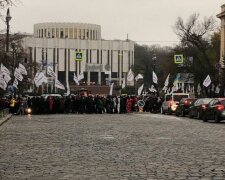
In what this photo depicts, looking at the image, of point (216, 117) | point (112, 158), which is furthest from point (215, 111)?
point (112, 158)

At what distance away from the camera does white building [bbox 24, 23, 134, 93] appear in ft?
456

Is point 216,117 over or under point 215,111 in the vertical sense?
under

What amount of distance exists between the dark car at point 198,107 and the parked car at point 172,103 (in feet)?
24.4

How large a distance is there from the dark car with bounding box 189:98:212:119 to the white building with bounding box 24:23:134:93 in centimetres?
9125

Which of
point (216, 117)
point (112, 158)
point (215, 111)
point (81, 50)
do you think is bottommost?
point (112, 158)

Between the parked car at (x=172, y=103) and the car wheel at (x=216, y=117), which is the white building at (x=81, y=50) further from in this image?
the car wheel at (x=216, y=117)

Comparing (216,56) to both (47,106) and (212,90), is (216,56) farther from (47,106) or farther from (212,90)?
(47,106)

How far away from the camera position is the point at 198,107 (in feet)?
129

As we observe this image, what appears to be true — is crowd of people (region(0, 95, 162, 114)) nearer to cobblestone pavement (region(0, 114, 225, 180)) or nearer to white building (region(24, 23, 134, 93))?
cobblestone pavement (region(0, 114, 225, 180))

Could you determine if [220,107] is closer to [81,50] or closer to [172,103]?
[172,103]

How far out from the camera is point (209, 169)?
11898 millimetres

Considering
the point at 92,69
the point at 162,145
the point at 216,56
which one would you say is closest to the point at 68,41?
the point at 92,69

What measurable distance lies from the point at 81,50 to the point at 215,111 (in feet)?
346

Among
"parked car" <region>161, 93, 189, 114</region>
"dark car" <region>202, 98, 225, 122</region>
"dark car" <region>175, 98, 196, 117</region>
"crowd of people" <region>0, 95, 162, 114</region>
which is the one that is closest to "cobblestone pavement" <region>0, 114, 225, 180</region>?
"dark car" <region>202, 98, 225, 122</region>
